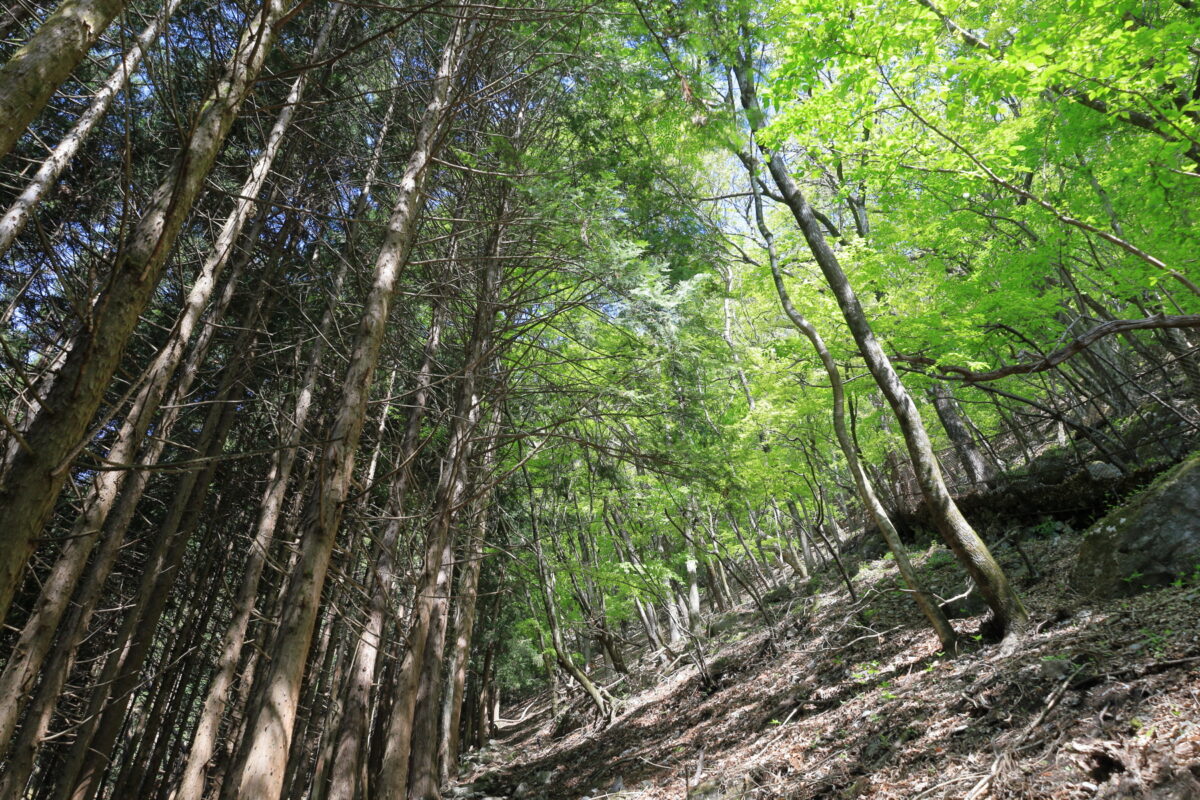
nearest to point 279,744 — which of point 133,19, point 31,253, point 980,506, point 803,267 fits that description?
point 31,253

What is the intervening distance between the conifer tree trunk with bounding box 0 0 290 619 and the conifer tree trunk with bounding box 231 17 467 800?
46.3 inches

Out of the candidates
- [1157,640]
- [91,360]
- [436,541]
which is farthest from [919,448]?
[91,360]

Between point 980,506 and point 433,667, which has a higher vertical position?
point 980,506

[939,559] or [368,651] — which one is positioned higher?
[939,559]

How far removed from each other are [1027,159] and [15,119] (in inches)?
452

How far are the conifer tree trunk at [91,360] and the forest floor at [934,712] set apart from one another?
4571mm

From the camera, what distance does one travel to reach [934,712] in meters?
4.56

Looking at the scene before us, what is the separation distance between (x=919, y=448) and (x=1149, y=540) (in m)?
2.10

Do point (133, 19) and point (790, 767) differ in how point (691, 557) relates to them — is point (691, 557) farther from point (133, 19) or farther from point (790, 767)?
point (133, 19)

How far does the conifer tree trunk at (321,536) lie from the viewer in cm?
301

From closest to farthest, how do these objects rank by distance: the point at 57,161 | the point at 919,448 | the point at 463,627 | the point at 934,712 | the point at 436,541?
1. the point at 934,712
2. the point at 436,541
3. the point at 57,161
4. the point at 919,448
5. the point at 463,627

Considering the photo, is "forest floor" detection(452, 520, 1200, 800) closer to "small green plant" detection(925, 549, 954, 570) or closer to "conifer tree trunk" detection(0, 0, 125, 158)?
"small green plant" detection(925, 549, 954, 570)

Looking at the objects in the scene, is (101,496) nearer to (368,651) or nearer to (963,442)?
(368,651)

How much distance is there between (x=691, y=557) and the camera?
39.8 ft
